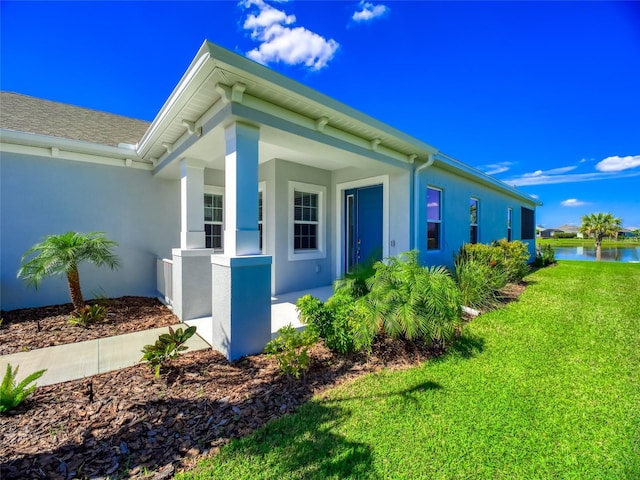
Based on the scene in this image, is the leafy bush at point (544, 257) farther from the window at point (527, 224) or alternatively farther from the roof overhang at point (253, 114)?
the roof overhang at point (253, 114)

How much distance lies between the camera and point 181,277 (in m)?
4.82

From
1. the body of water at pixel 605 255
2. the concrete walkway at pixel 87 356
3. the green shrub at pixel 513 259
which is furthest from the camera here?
the body of water at pixel 605 255

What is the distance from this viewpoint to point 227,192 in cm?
363

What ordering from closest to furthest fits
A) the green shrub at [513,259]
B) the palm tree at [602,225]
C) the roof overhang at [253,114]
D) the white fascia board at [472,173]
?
the roof overhang at [253,114], the white fascia board at [472,173], the green shrub at [513,259], the palm tree at [602,225]

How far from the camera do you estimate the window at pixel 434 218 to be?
24.2 ft

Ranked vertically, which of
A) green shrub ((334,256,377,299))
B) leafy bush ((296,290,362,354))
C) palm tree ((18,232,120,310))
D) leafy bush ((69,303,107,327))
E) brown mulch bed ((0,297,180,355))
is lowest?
brown mulch bed ((0,297,180,355))

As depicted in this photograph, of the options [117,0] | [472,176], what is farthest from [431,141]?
[117,0]

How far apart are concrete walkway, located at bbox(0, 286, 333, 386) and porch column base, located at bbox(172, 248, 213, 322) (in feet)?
1.45

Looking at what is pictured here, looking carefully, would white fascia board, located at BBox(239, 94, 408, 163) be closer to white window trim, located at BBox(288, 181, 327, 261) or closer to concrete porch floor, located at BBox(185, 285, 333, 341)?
white window trim, located at BBox(288, 181, 327, 261)

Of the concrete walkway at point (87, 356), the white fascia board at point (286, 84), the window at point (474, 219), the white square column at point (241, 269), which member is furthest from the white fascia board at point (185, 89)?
the window at point (474, 219)

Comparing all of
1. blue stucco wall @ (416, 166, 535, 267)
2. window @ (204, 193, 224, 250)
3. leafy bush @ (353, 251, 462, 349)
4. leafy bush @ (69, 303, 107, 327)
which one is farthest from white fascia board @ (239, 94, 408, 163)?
leafy bush @ (69, 303, 107, 327)

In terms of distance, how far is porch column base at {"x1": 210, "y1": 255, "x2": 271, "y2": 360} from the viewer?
11.2 ft

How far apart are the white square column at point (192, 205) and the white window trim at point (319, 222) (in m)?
2.25

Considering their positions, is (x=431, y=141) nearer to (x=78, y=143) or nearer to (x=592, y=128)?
(x=78, y=143)
